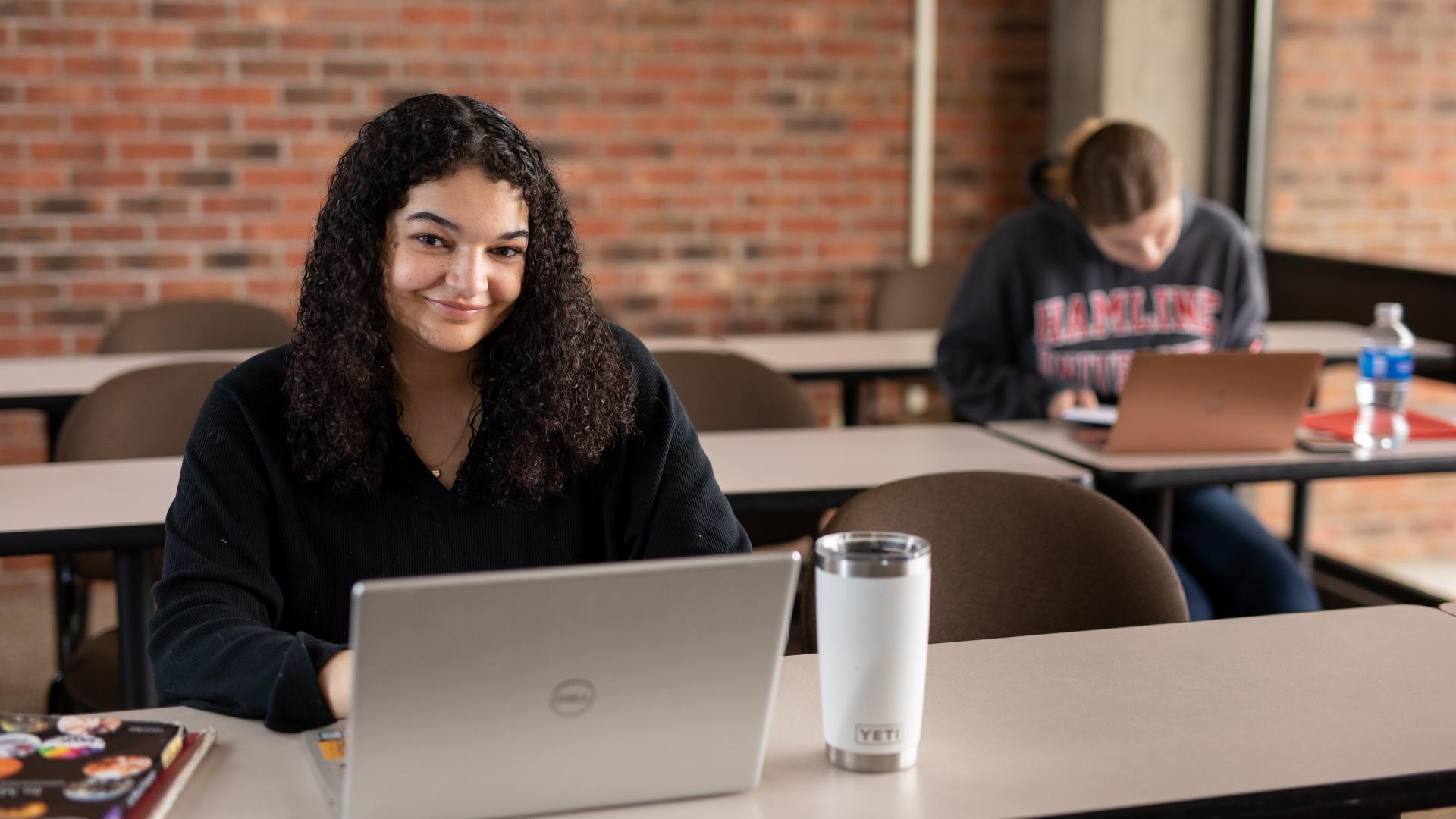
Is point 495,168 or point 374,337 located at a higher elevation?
point 495,168

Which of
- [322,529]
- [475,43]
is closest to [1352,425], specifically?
[322,529]

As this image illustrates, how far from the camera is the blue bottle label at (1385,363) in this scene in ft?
8.80

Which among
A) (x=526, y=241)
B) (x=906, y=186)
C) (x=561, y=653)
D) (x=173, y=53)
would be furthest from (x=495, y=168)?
(x=906, y=186)

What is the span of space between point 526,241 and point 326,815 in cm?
62

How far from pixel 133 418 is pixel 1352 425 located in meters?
2.06

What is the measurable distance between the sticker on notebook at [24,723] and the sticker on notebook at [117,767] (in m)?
0.09

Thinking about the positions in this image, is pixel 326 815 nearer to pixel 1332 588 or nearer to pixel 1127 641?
pixel 1127 641

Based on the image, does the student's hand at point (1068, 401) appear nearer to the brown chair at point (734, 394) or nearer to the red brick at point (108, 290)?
the brown chair at point (734, 394)

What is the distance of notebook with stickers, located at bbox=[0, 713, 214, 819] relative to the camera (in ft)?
3.27

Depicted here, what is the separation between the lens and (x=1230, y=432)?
7.91ft

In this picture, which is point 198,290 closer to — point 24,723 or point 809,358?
point 809,358

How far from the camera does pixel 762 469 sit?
234 centimetres

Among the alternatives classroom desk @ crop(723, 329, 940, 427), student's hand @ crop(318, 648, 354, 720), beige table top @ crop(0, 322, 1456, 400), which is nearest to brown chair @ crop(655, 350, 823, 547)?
beige table top @ crop(0, 322, 1456, 400)

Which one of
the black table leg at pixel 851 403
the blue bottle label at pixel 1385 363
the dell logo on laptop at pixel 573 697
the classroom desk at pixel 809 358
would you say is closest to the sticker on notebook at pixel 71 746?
the dell logo on laptop at pixel 573 697
